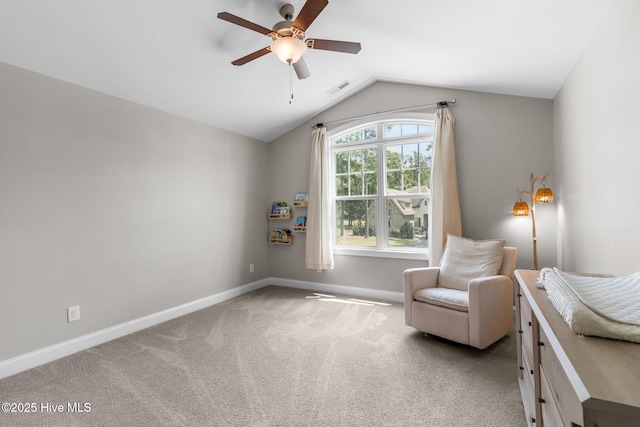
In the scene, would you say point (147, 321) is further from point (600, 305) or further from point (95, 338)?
point (600, 305)

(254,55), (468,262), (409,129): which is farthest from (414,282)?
(254,55)

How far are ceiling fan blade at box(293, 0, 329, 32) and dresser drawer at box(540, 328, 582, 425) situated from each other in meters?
2.00

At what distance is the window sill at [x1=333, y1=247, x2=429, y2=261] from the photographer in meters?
3.85

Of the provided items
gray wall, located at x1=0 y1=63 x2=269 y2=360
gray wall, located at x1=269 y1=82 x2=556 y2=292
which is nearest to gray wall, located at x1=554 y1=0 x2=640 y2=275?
gray wall, located at x1=269 y1=82 x2=556 y2=292

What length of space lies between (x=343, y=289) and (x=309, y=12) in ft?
11.0

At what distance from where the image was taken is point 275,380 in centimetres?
212

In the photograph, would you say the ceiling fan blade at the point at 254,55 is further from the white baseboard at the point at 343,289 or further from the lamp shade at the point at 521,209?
the white baseboard at the point at 343,289

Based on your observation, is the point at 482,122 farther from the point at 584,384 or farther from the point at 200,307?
the point at 200,307

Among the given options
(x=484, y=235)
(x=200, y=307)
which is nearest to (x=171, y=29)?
(x=200, y=307)

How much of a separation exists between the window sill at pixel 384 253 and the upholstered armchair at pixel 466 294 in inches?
27.8

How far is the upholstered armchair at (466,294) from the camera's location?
2.44 m

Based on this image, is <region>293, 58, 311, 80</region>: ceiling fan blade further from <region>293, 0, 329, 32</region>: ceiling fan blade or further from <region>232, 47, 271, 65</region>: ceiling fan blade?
<region>293, 0, 329, 32</region>: ceiling fan blade

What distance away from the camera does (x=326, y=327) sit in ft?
10.1

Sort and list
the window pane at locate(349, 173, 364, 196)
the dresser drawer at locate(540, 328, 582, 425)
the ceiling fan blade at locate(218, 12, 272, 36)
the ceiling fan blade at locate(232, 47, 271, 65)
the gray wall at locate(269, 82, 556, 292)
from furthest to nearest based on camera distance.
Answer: the window pane at locate(349, 173, 364, 196), the gray wall at locate(269, 82, 556, 292), the ceiling fan blade at locate(232, 47, 271, 65), the ceiling fan blade at locate(218, 12, 272, 36), the dresser drawer at locate(540, 328, 582, 425)
